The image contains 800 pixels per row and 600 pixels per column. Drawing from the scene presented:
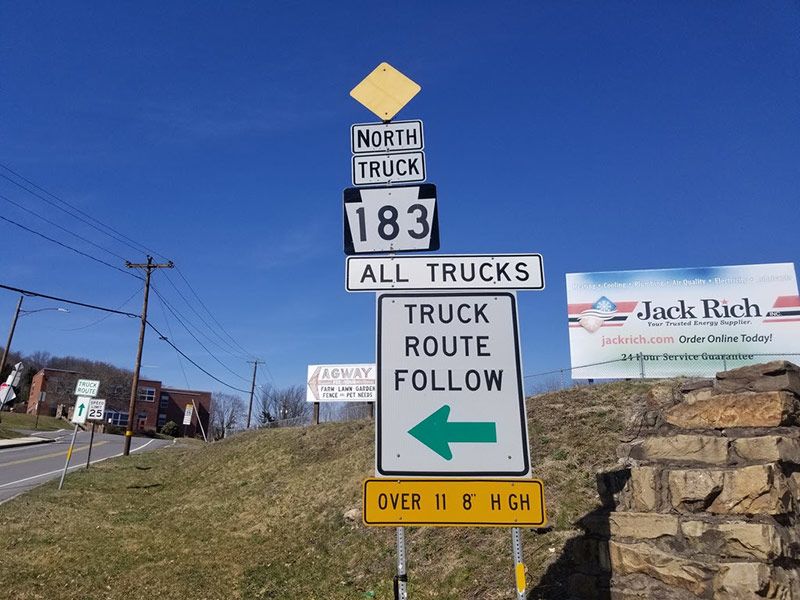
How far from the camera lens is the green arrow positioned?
313 cm

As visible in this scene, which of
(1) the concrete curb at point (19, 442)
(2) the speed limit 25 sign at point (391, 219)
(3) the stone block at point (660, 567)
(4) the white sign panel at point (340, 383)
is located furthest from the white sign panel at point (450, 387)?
(1) the concrete curb at point (19, 442)

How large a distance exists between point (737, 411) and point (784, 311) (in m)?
17.8

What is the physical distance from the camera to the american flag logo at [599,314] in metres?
20.6

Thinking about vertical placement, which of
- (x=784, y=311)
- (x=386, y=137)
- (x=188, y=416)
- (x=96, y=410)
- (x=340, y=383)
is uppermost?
(x=784, y=311)

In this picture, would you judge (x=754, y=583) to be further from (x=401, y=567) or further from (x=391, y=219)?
(x=391, y=219)

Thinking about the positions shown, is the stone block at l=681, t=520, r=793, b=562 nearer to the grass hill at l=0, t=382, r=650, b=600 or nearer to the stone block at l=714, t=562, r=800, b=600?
the stone block at l=714, t=562, r=800, b=600

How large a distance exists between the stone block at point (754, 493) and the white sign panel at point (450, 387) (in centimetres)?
226

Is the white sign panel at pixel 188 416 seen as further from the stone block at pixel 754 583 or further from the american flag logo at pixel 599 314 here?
the stone block at pixel 754 583

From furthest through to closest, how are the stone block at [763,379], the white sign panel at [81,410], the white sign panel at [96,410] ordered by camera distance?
the white sign panel at [96,410]
the white sign panel at [81,410]
the stone block at [763,379]

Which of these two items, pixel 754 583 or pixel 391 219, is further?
pixel 754 583

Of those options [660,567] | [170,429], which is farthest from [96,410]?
[170,429]

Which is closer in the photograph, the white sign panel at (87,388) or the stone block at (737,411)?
the stone block at (737,411)

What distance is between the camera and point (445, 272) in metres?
3.53

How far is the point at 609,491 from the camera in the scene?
5012 mm
